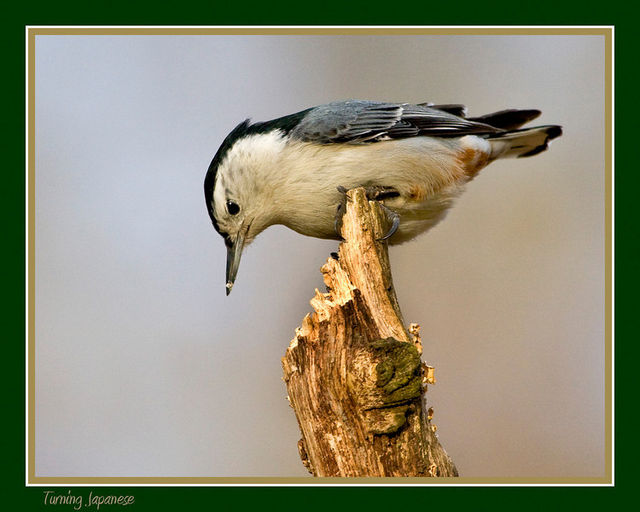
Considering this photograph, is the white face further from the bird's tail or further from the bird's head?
the bird's tail

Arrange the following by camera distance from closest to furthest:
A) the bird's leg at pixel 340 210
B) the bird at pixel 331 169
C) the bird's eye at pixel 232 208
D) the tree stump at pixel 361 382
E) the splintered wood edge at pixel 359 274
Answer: the tree stump at pixel 361 382
the splintered wood edge at pixel 359 274
the bird's leg at pixel 340 210
the bird at pixel 331 169
the bird's eye at pixel 232 208

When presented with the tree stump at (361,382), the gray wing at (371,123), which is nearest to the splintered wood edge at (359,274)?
the tree stump at (361,382)

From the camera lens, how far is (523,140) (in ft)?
11.0

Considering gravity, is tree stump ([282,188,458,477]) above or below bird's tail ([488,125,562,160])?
below

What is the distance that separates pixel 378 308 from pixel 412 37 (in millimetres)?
1404

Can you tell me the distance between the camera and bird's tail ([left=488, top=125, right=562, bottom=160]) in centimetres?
330

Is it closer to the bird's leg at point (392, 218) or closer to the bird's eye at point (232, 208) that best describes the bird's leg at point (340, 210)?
the bird's leg at point (392, 218)

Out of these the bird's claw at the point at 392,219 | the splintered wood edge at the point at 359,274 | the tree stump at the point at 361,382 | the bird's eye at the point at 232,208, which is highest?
the bird's eye at the point at 232,208

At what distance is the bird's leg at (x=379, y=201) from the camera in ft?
8.95

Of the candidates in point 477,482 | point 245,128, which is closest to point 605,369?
point 477,482

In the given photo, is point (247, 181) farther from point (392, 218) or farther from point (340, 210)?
point (392, 218)

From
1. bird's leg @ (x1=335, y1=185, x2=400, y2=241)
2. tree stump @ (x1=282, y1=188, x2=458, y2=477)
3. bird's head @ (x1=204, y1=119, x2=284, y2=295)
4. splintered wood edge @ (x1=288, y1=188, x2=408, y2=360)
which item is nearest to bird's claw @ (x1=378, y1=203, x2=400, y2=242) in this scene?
bird's leg @ (x1=335, y1=185, x2=400, y2=241)

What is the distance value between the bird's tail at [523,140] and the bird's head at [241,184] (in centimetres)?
121

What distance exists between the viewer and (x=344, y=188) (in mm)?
2801
